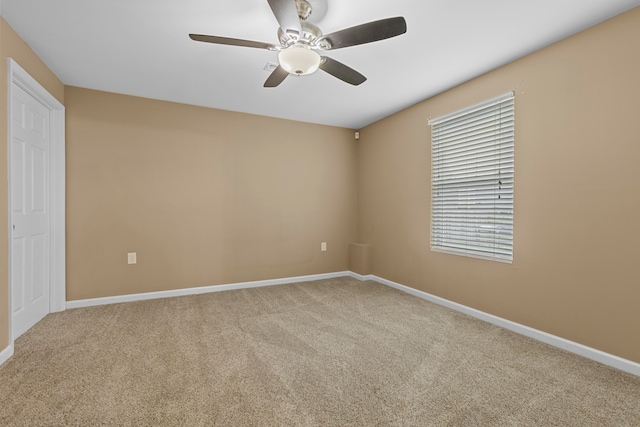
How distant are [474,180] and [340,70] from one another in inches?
70.5

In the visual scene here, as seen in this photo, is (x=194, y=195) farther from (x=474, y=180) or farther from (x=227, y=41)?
(x=474, y=180)

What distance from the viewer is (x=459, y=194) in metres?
3.21

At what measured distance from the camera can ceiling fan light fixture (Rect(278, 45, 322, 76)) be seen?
1.83 meters

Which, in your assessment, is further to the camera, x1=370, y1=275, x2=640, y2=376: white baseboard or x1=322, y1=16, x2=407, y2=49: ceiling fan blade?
x1=370, y1=275, x2=640, y2=376: white baseboard

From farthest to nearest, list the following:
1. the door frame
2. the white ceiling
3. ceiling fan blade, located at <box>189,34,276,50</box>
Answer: the door frame
the white ceiling
ceiling fan blade, located at <box>189,34,276,50</box>

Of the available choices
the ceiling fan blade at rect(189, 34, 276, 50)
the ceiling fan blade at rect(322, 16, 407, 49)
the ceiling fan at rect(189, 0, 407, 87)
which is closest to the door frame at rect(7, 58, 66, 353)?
the ceiling fan blade at rect(189, 34, 276, 50)

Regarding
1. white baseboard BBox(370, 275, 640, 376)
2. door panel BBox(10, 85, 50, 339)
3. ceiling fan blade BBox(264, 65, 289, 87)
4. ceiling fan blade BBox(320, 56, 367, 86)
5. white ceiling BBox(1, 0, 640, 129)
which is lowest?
white baseboard BBox(370, 275, 640, 376)

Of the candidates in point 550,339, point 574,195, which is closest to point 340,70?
point 574,195

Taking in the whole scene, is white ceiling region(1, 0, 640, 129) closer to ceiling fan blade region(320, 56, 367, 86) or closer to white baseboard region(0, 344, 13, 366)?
ceiling fan blade region(320, 56, 367, 86)

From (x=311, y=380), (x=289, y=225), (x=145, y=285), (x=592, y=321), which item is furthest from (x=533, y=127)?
(x=145, y=285)

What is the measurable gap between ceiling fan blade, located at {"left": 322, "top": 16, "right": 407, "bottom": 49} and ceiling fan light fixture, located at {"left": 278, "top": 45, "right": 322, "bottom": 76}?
5.5 inches

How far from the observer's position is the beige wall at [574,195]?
200 centimetres

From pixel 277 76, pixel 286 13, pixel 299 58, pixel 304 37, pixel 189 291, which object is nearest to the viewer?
pixel 286 13

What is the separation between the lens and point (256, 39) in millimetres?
2348
